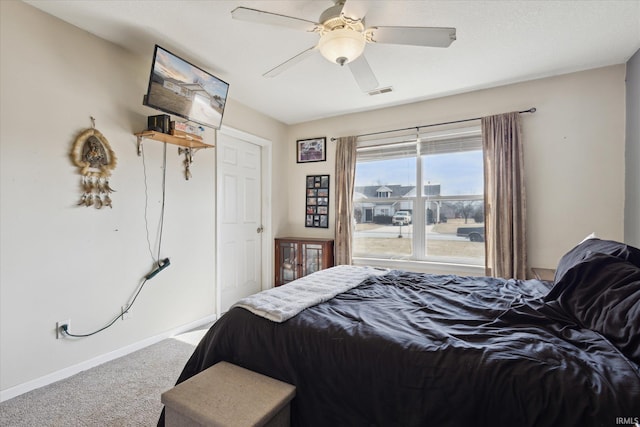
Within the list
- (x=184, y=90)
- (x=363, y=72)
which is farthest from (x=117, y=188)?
(x=363, y=72)

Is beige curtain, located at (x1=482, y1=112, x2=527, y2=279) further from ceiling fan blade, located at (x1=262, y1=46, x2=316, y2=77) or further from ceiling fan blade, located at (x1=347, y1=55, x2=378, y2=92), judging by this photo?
ceiling fan blade, located at (x1=262, y1=46, x2=316, y2=77)

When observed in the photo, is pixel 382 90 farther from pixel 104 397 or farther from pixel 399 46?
pixel 104 397

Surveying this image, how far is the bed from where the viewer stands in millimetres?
915

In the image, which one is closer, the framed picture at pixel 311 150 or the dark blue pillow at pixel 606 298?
the dark blue pillow at pixel 606 298

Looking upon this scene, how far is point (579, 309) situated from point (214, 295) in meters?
3.20

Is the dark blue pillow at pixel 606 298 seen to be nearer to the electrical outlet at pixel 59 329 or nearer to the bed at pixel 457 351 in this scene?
the bed at pixel 457 351

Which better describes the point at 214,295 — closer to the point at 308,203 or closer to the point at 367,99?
the point at 308,203

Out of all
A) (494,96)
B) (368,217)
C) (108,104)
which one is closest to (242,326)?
(108,104)

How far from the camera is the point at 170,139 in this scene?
2.70 metres

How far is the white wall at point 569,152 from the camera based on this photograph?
9.00 ft

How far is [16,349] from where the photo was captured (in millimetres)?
1910

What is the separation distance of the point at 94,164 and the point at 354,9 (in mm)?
2207

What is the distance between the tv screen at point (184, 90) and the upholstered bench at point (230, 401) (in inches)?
83.3

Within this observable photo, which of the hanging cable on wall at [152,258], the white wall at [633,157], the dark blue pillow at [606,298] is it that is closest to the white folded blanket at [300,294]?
the dark blue pillow at [606,298]
